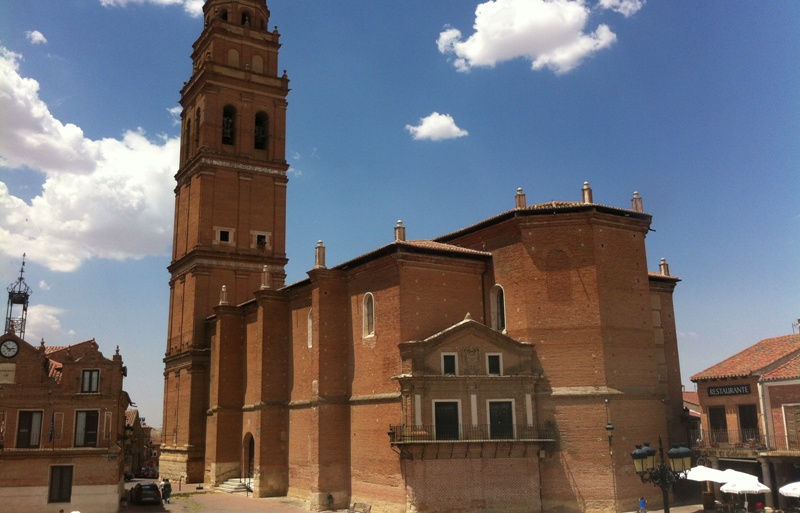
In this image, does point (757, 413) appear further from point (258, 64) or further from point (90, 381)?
point (258, 64)

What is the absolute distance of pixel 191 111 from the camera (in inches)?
2074

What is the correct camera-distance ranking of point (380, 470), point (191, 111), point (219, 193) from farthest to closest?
point (191, 111), point (219, 193), point (380, 470)

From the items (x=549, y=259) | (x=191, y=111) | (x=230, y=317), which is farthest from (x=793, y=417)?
(x=191, y=111)

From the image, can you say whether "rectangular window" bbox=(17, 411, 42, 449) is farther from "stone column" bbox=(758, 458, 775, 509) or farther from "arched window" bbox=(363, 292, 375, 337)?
"stone column" bbox=(758, 458, 775, 509)

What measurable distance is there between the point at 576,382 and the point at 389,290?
8.97m

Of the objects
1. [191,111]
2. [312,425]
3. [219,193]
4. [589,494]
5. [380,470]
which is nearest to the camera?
[589,494]

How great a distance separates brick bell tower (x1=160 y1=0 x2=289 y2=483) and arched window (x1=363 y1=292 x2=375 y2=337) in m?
14.5

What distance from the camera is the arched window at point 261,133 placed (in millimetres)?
51375

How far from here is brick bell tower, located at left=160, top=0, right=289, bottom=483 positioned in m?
46.5

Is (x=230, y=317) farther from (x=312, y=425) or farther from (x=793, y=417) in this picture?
(x=793, y=417)

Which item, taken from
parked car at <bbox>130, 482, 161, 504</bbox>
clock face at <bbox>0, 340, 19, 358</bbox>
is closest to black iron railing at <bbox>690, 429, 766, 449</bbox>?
parked car at <bbox>130, 482, 161, 504</bbox>

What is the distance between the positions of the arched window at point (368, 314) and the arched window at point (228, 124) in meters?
22.5

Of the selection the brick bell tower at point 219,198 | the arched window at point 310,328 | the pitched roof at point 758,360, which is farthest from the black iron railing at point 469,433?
the brick bell tower at point 219,198

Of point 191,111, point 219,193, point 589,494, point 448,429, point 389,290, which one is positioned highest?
point 191,111
